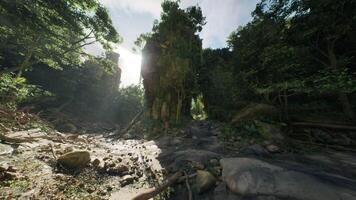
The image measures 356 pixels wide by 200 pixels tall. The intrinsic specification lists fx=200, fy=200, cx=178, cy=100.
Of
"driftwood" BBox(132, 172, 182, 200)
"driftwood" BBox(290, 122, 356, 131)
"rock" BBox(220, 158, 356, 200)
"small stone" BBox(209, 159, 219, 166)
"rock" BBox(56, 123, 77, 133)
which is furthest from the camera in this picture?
"rock" BBox(56, 123, 77, 133)

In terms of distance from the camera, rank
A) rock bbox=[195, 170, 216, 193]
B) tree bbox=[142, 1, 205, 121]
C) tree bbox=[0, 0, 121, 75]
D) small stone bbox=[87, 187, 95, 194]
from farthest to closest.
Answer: tree bbox=[142, 1, 205, 121], tree bbox=[0, 0, 121, 75], rock bbox=[195, 170, 216, 193], small stone bbox=[87, 187, 95, 194]

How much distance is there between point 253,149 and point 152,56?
16419 mm

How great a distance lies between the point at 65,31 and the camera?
1163 centimetres

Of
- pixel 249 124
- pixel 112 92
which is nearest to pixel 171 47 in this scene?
pixel 249 124

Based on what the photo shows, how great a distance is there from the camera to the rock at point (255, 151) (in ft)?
26.0

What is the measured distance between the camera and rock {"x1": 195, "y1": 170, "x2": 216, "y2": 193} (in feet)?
16.8

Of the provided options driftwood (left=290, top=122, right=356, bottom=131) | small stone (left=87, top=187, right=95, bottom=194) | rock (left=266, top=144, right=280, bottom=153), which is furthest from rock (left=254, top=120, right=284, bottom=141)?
small stone (left=87, top=187, right=95, bottom=194)

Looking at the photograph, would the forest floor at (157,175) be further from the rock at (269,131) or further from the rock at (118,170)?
the rock at (269,131)

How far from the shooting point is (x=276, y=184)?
4.33 metres

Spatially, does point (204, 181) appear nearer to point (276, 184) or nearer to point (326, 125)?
point (276, 184)

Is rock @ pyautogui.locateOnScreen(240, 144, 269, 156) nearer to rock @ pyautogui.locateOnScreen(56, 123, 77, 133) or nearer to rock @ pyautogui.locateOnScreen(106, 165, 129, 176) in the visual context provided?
rock @ pyautogui.locateOnScreen(106, 165, 129, 176)

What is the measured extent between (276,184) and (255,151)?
12.6ft

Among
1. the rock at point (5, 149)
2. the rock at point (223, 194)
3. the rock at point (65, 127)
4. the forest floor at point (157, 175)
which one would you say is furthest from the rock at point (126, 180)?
the rock at point (65, 127)

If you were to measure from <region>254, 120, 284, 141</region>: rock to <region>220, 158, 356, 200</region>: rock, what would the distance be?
466cm
